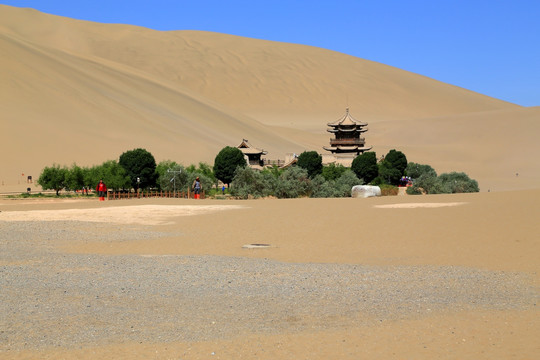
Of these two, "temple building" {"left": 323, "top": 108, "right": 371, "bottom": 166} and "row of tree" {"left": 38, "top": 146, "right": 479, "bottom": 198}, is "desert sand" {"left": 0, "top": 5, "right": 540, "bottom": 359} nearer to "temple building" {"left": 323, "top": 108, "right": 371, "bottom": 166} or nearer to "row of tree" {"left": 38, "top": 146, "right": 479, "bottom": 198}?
"row of tree" {"left": 38, "top": 146, "right": 479, "bottom": 198}

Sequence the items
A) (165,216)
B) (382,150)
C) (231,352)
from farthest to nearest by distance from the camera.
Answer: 1. (382,150)
2. (165,216)
3. (231,352)

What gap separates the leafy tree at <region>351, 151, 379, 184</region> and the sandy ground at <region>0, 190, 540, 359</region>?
112ft

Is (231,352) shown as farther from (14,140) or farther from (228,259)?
(14,140)

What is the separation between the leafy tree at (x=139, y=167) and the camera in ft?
168

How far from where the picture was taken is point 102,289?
1214cm

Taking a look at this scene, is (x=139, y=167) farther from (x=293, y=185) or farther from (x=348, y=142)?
(x=348, y=142)

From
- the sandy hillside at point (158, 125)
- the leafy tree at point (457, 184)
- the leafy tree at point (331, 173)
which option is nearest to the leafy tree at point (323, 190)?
the leafy tree at point (457, 184)

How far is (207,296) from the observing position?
11.6 m

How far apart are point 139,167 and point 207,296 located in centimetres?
4081

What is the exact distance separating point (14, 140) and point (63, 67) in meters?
36.1

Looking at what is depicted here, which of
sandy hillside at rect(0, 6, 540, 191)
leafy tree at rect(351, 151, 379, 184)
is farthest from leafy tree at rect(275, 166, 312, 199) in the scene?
sandy hillside at rect(0, 6, 540, 191)

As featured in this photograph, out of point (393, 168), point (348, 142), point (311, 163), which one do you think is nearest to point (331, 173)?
point (311, 163)

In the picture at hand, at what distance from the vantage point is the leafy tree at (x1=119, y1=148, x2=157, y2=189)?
2021 inches

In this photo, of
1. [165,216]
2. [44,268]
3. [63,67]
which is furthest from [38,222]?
[63,67]
